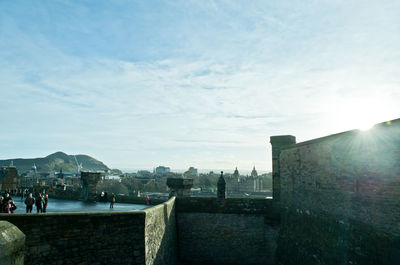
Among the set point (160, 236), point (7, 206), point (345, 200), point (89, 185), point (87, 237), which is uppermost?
point (345, 200)

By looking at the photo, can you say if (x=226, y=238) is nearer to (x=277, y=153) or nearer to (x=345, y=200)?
(x=277, y=153)

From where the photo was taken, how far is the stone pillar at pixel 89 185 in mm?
→ 23000

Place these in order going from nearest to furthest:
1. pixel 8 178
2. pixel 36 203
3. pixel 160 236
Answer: pixel 160 236
pixel 36 203
pixel 8 178

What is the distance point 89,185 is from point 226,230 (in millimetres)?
12702

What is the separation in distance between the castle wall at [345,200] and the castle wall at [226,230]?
1314mm

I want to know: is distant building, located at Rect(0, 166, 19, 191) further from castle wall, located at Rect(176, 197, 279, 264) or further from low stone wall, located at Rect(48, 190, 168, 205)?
castle wall, located at Rect(176, 197, 279, 264)

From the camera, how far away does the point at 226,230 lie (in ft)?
54.6

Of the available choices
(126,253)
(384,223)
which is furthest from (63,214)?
(384,223)

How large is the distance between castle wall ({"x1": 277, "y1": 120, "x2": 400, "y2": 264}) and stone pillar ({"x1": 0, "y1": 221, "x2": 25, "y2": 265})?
9.20 m

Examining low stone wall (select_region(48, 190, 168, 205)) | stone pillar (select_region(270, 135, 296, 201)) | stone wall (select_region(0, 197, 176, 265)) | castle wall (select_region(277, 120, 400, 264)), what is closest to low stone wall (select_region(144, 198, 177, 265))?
stone wall (select_region(0, 197, 176, 265))

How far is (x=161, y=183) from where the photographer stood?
119 m

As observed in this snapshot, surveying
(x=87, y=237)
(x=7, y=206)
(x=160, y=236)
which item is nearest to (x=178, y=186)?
(x=160, y=236)

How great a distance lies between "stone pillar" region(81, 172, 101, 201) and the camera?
23.0 metres

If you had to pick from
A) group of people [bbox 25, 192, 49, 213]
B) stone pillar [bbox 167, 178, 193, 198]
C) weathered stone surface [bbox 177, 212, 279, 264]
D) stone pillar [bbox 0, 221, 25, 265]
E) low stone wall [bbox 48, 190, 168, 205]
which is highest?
stone pillar [bbox 0, 221, 25, 265]
